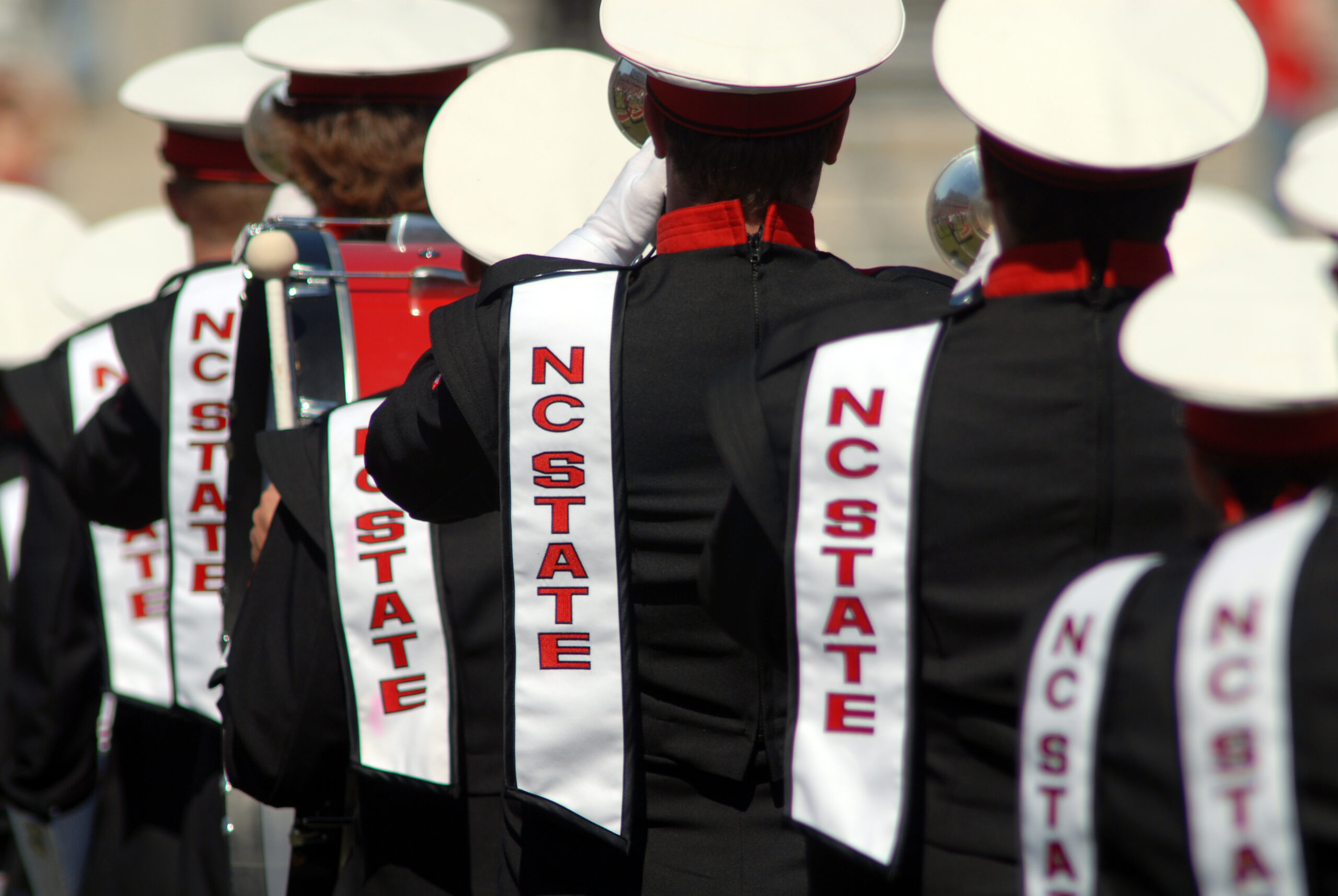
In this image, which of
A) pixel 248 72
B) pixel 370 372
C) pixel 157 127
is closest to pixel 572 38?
pixel 157 127

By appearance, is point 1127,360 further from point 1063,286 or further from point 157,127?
point 157,127

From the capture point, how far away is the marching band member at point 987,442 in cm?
171

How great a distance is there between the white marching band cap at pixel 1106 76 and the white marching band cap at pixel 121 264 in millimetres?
3104

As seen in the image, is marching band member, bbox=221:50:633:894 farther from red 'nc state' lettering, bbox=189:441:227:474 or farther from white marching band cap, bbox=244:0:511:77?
white marching band cap, bbox=244:0:511:77

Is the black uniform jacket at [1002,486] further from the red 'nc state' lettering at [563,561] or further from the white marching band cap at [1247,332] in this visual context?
the red 'nc state' lettering at [563,561]

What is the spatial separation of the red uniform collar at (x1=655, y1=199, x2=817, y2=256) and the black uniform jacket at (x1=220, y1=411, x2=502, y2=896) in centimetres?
64

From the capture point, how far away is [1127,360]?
1.50 meters

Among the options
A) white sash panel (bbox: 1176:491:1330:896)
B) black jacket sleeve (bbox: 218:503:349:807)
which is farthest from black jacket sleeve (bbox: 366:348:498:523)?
white sash panel (bbox: 1176:491:1330:896)

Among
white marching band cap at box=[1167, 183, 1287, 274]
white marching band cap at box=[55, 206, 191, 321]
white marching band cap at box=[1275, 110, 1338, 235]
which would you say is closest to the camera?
white marching band cap at box=[1275, 110, 1338, 235]

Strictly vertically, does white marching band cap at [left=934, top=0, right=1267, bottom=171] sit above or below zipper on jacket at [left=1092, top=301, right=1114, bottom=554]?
above

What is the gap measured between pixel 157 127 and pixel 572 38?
3.93 meters

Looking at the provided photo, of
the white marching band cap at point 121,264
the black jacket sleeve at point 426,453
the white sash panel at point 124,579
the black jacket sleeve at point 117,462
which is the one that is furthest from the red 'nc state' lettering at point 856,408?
the white marching band cap at point 121,264

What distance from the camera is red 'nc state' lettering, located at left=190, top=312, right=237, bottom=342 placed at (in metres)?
3.14

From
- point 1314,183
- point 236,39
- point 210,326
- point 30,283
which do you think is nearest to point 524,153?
point 210,326
